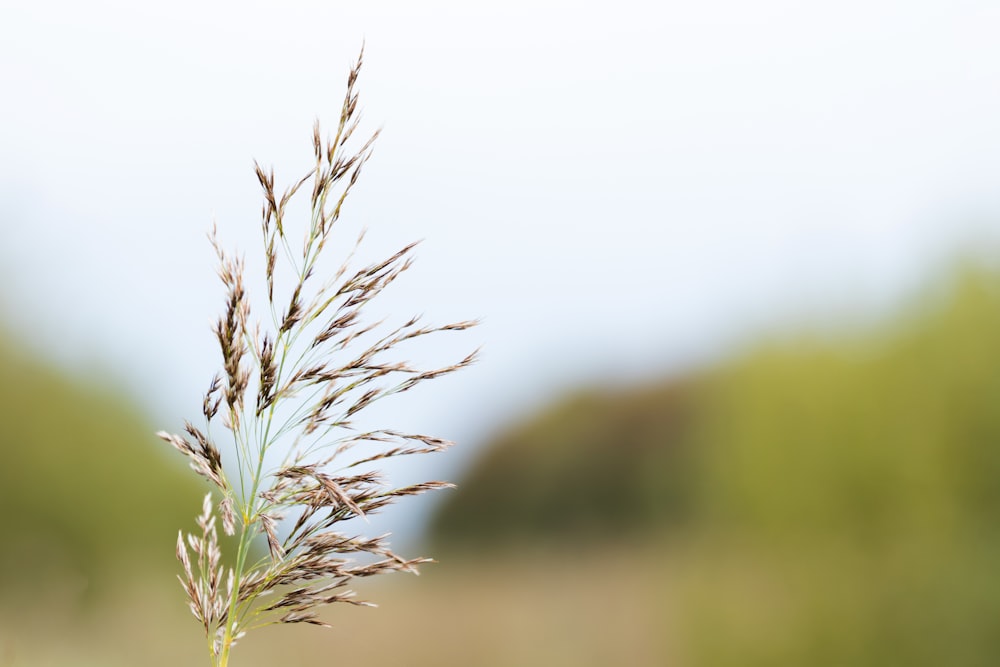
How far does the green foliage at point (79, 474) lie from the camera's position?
461 inches

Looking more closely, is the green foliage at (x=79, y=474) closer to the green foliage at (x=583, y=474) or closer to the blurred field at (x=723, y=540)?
the blurred field at (x=723, y=540)

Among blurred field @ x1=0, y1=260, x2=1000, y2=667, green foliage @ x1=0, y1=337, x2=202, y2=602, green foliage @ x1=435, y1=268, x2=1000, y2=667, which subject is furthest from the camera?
green foliage @ x1=0, y1=337, x2=202, y2=602

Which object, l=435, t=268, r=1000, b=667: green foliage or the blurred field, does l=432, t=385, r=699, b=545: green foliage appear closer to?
the blurred field

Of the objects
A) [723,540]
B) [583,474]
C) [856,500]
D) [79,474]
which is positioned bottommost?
[723,540]

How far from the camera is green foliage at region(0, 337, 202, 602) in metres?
11.7

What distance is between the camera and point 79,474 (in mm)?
12281

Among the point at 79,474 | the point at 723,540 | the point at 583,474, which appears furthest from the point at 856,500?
the point at 79,474

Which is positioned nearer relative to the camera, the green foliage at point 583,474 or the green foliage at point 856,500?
the green foliage at point 856,500

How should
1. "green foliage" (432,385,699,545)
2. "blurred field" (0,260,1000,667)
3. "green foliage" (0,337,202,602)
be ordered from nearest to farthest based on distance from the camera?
1. "blurred field" (0,260,1000,667)
2. "green foliage" (0,337,202,602)
3. "green foliage" (432,385,699,545)

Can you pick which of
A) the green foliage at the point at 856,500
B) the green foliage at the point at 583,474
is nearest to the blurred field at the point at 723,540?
the green foliage at the point at 856,500

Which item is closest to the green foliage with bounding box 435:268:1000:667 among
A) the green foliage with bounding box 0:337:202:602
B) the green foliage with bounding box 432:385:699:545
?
the green foliage with bounding box 432:385:699:545

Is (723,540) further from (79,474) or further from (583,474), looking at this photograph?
(79,474)

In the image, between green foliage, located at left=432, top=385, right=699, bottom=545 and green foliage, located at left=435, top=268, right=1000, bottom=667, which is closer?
green foliage, located at left=435, top=268, right=1000, bottom=667

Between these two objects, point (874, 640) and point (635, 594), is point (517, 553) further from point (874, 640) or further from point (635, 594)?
point (874, 640)
